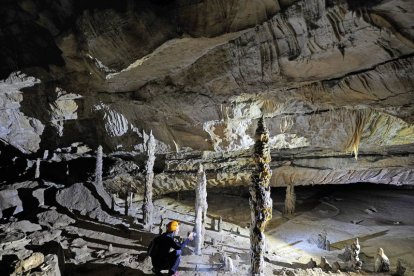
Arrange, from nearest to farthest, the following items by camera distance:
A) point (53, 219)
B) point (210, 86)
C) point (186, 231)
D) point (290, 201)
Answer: point (210, 86)
point (53, 219)
point (186, 231)
point (290, 201)

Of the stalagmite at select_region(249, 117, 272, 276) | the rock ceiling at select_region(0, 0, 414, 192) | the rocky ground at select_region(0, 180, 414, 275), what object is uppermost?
the rock ceiling at select_region(0, 0, 414, 192)

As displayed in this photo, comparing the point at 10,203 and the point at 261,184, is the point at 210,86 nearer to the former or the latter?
the point at 261,184

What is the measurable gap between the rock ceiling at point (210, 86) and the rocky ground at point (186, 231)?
2.65m

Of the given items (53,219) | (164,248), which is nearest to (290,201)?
(53,219)

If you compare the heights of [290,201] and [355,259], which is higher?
[355,259]

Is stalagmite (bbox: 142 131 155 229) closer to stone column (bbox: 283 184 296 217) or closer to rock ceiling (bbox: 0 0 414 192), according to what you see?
rock ceiling (bbox: 0 0 414 192)

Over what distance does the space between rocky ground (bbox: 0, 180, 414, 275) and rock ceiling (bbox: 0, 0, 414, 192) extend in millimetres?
2651

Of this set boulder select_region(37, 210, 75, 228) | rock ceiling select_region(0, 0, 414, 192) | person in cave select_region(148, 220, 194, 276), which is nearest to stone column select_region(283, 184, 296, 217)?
rock ceiling select_region(0, 0, 414, 192)

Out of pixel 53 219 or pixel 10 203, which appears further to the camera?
pixel 10 203

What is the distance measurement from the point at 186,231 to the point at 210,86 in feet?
22.3

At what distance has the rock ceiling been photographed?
792 cm

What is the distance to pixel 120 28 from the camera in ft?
28.5

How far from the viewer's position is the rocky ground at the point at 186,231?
880cm

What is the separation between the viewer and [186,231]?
45.1 feet
